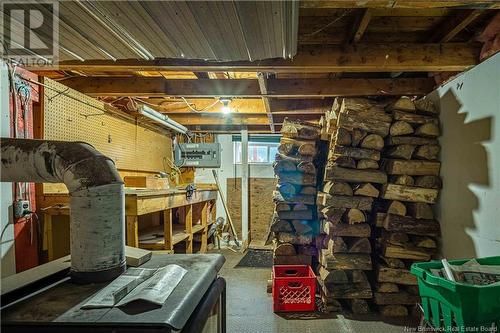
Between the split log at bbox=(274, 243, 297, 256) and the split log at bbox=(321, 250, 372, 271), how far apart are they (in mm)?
504

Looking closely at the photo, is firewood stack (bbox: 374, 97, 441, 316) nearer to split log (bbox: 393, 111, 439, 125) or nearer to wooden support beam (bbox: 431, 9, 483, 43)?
split log (bbox: 393, 111, 439, 125)

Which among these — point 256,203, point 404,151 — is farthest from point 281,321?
point 256,203

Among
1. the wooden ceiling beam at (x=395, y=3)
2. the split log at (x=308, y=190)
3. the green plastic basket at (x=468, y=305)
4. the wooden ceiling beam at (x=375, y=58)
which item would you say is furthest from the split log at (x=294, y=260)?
the wooden ceiling beam at (x=395, y=3)

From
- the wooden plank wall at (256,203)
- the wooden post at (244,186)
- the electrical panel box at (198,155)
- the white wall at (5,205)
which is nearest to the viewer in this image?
the white wall at (5,205)

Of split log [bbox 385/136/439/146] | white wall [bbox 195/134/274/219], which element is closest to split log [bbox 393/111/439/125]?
split log [bbox 385/136/439/146]

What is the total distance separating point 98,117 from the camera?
316 centimetres

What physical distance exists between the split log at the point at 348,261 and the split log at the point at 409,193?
1.96 feet

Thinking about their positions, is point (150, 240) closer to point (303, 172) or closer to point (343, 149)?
point (303, 172)

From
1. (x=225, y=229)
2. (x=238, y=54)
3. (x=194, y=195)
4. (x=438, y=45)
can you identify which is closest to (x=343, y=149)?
(x=438, y=45)

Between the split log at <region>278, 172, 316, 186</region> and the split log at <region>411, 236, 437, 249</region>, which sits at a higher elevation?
the split log at <region>278, 172, 316, 186</region>

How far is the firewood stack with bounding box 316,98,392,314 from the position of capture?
8.71ft

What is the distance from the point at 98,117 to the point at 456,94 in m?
3.34

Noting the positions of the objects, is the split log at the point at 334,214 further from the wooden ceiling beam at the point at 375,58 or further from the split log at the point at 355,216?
Result: the wooden ceiling beam at the point at 375,58

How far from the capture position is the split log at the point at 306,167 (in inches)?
124
